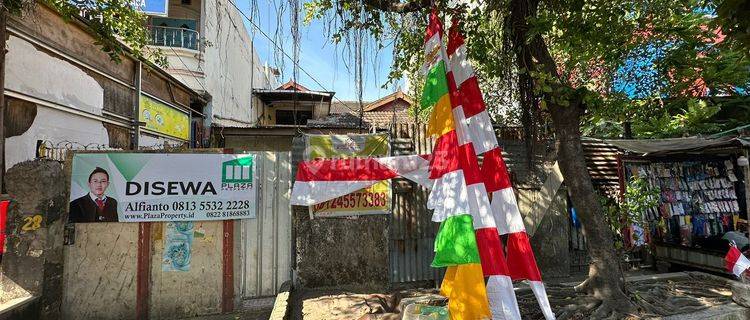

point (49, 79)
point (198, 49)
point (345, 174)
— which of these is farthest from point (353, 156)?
point (198, 49)

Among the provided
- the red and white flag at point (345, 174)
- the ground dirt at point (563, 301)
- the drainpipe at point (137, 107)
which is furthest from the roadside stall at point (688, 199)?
the drainpipe at point (137, 107)

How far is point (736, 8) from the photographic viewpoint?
2.75m

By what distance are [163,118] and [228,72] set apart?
5223 millimetres

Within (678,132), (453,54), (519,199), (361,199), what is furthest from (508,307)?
(678,132)

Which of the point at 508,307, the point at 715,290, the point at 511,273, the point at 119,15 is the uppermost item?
the point at 119,15

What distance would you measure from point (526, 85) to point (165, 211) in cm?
491

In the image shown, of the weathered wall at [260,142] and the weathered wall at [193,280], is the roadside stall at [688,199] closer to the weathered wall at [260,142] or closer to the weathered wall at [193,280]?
the weathered wall at [193,280]

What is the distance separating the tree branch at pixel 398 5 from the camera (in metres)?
4.66

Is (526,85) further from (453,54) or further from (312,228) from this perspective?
(312,228)

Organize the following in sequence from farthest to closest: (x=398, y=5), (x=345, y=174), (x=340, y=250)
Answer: (x=340, y=250)
(x=345, y=174)
(x=398, y=5)

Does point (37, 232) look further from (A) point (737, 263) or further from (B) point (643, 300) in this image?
(A) point (737, 263)

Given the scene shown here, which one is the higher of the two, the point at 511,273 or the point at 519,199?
the point at 519,199

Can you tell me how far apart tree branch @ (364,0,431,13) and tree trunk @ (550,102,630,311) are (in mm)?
2019

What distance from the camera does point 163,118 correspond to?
33.1 feet
